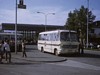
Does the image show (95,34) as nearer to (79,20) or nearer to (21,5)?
(79,20)

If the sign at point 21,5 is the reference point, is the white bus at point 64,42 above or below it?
below

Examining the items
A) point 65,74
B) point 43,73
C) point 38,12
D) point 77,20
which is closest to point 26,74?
point 43,73

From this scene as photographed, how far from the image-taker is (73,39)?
32062 millimetres

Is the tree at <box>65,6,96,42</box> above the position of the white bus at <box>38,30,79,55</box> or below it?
above

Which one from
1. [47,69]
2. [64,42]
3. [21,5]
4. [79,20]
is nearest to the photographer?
[47,69]

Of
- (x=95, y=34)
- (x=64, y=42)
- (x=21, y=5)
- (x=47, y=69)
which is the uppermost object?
(x=21, y=5)

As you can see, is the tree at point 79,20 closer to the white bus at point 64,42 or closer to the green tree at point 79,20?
the green tree at point 79,20

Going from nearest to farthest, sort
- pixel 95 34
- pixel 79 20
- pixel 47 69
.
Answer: pixel 47 69
pixel 79 20
pixel 95 34

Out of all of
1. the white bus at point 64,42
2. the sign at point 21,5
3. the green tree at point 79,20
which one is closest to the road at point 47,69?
→ the white bus at point 64,42

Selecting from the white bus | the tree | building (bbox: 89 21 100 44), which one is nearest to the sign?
the white bus

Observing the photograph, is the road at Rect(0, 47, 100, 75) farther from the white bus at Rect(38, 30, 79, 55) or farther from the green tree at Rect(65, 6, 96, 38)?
the green tree at Rect(65, 6, 96, 38)

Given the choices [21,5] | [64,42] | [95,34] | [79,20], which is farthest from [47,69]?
[95,34]

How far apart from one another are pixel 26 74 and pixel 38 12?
64.9m

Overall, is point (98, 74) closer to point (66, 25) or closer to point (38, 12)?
point (66, 25)
